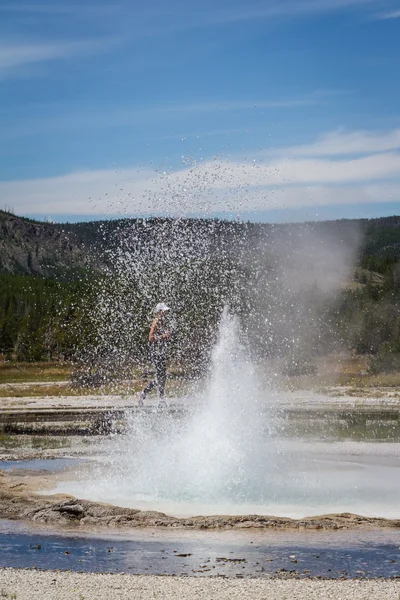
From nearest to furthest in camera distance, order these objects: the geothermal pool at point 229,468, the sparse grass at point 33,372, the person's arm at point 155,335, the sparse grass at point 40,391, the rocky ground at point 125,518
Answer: the rocky ground at point 125,518
the geothermal pool at point 229,468
the person's arm at point 155,335
the sparse grass at point 40,391
the sparse grass at point 33,372

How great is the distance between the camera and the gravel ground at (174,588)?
465 inches

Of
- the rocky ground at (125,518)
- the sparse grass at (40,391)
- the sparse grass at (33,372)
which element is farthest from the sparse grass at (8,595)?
the sparse grass at (33,372)

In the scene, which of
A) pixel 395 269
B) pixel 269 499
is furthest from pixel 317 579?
pixel 395 269

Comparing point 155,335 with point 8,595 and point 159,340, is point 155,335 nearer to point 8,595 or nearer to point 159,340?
point 159,340

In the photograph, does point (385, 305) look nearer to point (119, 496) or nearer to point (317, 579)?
point (119, 496)

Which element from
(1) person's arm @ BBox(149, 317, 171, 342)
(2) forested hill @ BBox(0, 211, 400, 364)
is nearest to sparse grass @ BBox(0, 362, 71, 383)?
(2) forested hill @ BBox(0, 211, 400, 364)

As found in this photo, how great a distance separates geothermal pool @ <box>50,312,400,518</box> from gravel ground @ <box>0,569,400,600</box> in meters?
4.67

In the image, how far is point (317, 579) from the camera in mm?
12805

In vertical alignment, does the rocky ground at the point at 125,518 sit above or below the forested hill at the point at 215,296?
below

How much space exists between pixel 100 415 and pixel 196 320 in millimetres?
11535

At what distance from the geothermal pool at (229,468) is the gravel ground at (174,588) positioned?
4674 millimetres

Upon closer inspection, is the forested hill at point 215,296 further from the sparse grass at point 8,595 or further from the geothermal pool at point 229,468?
the sparse grass at point 8,595

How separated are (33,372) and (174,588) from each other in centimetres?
6595

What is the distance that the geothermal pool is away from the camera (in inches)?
725
